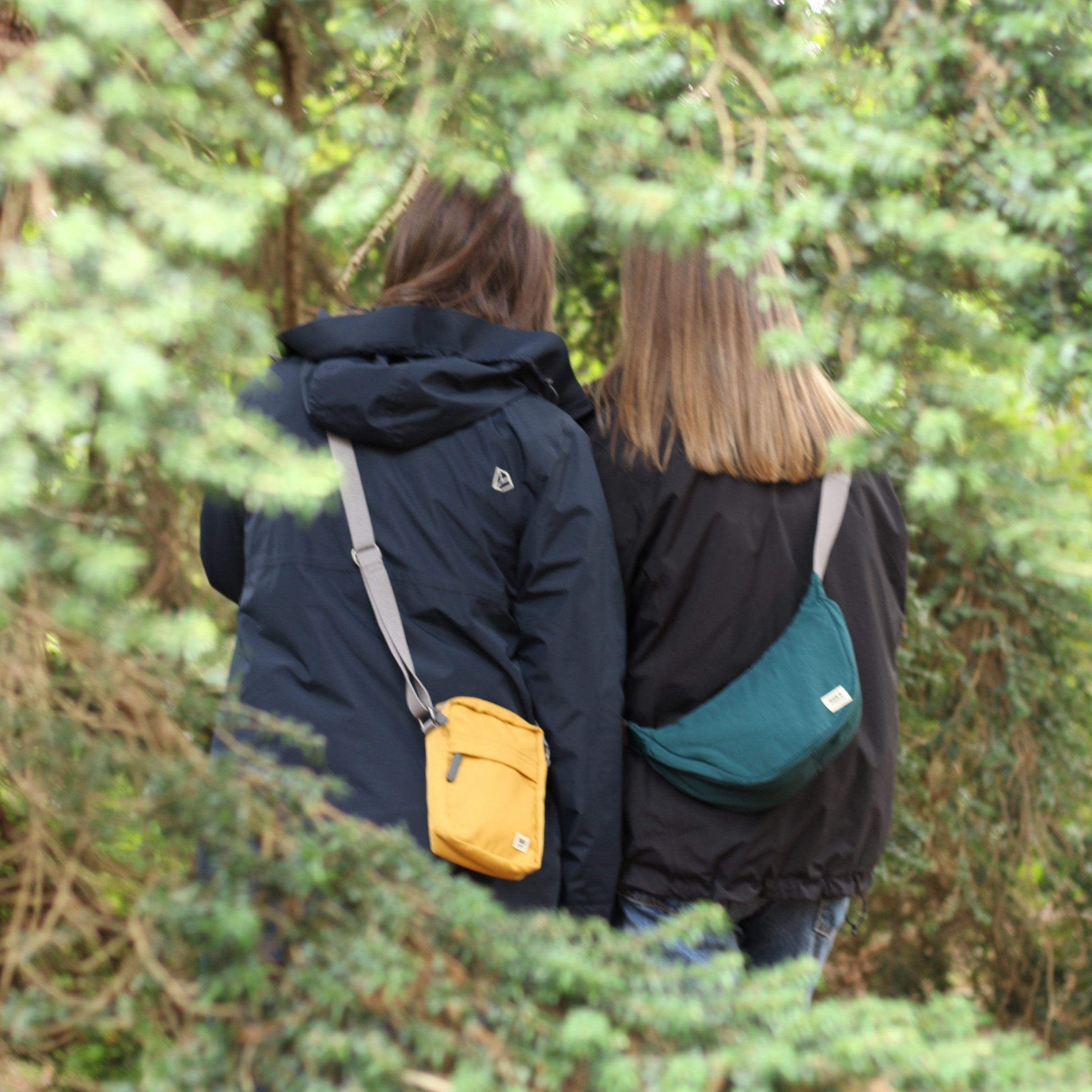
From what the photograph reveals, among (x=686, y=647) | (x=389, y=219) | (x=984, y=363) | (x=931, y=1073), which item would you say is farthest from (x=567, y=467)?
(x=931, y=1073)

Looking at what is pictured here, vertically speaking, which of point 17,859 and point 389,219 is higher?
point 389,219

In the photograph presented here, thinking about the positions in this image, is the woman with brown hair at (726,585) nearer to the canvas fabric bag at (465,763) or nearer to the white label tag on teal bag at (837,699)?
the white label tag on teal bag at (837,699)

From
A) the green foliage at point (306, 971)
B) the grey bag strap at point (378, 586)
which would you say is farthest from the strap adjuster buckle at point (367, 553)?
the green foliage at point (306, 971)

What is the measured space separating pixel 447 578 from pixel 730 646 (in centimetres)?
52

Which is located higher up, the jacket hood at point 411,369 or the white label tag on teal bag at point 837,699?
the jacket hood at point 411,369

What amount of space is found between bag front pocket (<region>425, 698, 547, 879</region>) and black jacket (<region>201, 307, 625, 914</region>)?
0.17ft

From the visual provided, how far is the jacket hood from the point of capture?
180 cm

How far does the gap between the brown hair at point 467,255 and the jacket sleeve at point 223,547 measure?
0.49 metres

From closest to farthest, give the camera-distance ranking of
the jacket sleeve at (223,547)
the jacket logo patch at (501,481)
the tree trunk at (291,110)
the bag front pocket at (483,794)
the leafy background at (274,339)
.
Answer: the leafy background at (274,339) < the bag front pocket at (483,794) < the jacket logo patch at (501,481) < the jacket sleeve at (223,547) < the tree trunk at (291,110)

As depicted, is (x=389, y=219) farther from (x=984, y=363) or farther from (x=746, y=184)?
(x=984, y=363)

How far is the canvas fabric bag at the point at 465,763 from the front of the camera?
5.75 feet

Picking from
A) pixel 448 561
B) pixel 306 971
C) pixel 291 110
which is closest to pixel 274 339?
pixel 306 971

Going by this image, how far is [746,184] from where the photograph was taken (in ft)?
3.88

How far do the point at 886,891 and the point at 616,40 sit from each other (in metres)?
2.85
